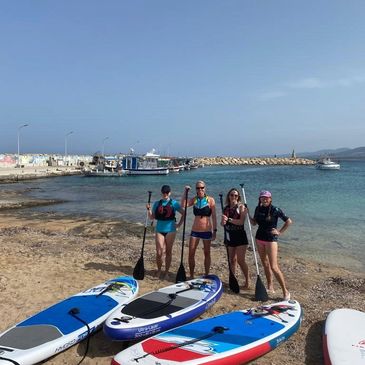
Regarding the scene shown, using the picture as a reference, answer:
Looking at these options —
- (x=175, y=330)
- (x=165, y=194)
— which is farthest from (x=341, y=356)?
(x=165, y=194)

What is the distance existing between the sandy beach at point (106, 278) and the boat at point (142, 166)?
158 ft

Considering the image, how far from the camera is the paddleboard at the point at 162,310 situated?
16.6 feet

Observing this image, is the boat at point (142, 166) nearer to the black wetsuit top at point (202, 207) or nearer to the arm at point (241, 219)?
the black wetsuit top at point (202, 207)

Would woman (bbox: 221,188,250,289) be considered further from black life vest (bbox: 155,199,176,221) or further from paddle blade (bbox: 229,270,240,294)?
black life vest (bbox: 155,199,176,221)

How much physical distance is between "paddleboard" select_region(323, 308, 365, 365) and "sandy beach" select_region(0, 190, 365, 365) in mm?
260

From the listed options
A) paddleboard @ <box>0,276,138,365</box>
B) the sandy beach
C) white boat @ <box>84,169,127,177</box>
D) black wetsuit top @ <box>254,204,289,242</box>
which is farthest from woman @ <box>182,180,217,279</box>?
white boat @ <box>84,169,127,177</box>

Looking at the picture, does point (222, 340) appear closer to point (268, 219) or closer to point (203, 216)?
point (268, 219)

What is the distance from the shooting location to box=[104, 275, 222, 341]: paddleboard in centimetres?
505

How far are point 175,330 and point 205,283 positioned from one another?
5.84 ft

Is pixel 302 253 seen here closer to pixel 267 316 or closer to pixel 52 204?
pixel 267 316

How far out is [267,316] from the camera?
562 cm

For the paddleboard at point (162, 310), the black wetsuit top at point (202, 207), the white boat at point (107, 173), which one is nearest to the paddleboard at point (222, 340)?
the paddleboard at point (162, 310)

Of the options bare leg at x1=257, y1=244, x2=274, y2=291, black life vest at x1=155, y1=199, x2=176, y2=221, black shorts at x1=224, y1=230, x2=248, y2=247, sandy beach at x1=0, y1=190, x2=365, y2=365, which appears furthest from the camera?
black life vest at x1=155, y1=199, x2=176, y2=221

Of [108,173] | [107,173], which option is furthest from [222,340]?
[108,173]
